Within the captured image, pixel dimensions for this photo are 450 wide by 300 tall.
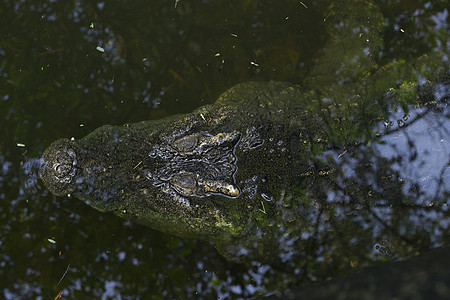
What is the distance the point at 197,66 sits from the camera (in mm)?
4273

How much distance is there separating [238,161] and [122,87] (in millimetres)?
1695

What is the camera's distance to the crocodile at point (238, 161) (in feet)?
11.6

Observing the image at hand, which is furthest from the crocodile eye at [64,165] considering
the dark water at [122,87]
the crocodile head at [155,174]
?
the dark water at [122,87]

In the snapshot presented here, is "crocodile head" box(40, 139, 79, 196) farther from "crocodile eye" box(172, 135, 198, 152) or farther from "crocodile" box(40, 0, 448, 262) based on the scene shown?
"crocodile eye" box(172, 135, 198, 152)

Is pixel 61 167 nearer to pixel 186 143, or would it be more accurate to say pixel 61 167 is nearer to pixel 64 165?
pixel 64 165

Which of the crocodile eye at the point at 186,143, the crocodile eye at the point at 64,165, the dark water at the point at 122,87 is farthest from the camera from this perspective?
the dark water at the point at 122,87

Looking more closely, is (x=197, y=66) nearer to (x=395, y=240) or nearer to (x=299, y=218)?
(x=299, y=218)

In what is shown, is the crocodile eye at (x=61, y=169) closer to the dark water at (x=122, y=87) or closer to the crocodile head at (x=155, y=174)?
the crocodile head at (x=155, y=174)

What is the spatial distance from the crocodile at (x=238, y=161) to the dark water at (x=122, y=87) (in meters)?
0.34

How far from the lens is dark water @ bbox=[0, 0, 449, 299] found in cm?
415

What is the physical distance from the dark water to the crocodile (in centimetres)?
34

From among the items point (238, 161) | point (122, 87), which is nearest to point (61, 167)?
point (122, 87)

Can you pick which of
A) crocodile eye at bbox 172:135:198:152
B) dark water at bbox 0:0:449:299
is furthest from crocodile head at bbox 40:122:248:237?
dark water at bbox 0:0:449:299

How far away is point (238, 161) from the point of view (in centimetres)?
355
